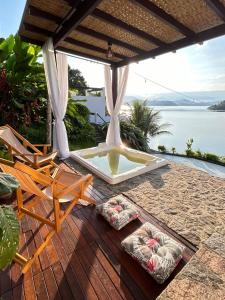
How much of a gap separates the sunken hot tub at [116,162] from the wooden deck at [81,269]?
4.83 feet

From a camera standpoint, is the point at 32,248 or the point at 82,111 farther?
the point at 82,111

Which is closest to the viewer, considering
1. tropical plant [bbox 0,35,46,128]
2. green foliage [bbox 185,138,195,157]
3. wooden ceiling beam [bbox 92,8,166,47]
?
wooden ceiling beam [bbox 92,8,166,47]

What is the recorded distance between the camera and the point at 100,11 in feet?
10.1

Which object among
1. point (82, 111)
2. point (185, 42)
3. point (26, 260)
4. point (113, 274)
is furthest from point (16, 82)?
point (113, 274)

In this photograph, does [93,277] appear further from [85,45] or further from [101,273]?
[85,45]

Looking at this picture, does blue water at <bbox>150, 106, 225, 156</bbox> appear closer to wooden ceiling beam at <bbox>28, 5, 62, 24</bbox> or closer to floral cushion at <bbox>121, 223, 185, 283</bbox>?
floral cushion at <bbox>121, 223, 185, 283</bbox>

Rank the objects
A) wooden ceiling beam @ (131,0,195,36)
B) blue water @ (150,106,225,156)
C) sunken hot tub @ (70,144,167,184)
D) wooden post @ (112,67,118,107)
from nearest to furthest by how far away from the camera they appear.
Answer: wooden ceiling beam @ (131,0,195,36)
sunken hot tub @ (70,144,167,184)
wooden post @ (112,67,118,107)
blue water @ (150,106,225,156)

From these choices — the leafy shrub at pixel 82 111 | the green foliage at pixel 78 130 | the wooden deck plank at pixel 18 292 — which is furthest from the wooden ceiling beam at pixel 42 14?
the leafy shrub at pixel 82 111

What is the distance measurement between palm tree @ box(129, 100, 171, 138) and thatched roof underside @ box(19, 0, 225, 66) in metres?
4.41

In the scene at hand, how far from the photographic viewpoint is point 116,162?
4863 millimetres

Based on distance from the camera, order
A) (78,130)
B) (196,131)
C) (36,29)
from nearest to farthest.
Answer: (36,29), (78,130), (196,131)

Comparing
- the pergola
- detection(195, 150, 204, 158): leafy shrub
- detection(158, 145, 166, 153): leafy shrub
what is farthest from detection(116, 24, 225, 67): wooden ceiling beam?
detection(158, 145, 166, 153): leafy shrub

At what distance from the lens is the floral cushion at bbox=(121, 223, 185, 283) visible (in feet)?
5.31

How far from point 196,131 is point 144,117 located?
5.22 metres
